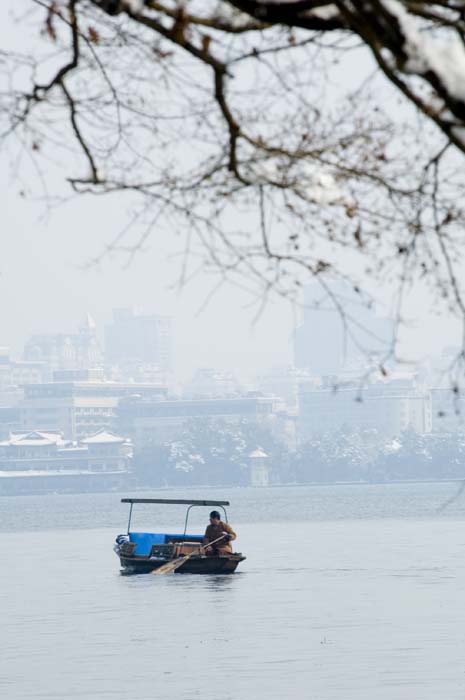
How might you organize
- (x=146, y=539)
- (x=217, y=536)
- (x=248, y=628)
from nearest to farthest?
(x=248, y=628)
(x=217, y=536)
(x=146, y=539)

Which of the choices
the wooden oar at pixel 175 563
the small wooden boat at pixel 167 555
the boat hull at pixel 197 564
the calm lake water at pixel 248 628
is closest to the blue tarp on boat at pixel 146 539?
the small wooden boat at pixel 167 555

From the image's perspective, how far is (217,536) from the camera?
41531 mm

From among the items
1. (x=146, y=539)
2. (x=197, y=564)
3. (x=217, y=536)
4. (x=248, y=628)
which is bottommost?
(x=248, y=628)

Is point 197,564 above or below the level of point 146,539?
below

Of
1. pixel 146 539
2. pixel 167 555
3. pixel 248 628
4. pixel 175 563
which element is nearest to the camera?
pixel 248 628

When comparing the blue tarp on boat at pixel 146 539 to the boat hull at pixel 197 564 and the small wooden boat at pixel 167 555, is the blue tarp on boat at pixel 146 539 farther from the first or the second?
the boat hull at pixel 197 564

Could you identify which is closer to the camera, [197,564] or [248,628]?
[248,628]

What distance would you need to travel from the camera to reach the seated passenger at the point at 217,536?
40.9 metres

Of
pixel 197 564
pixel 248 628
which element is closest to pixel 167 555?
pixel 197 564

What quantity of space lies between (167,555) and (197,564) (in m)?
1.46

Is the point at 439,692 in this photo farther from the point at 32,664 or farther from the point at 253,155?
the point at 253,155

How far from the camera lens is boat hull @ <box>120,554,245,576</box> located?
4197cm

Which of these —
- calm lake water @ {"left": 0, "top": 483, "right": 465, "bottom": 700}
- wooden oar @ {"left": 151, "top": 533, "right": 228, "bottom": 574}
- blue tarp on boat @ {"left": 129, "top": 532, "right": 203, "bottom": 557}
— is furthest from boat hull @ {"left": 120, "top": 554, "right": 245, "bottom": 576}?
blue tarp on boat @ {"left": 129, "top": 532, "right": 203, "bottom": 557}

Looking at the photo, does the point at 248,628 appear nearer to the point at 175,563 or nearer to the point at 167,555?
the point at 175,563
